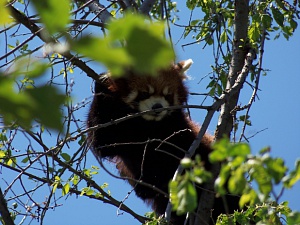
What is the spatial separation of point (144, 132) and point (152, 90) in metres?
0.43

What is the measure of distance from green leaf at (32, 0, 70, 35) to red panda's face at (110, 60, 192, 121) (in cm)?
373

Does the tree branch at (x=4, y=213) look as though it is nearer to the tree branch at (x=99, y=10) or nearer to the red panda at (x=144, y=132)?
the red panda at (x=144, y=132)

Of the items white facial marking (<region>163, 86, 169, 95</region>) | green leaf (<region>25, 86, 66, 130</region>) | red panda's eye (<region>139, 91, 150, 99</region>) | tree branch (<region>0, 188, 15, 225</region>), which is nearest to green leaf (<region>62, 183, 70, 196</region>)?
tree branch (<region>0, 188, 15, 225</region>)

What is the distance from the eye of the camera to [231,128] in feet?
11.9

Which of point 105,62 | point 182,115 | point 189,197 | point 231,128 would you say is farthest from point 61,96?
point 182,115

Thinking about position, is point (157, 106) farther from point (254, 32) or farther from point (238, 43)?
point (254, 32)

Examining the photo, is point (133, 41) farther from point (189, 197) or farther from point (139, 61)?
point (189, 197)

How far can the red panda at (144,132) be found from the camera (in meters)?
4.27

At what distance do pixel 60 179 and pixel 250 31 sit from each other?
172cm

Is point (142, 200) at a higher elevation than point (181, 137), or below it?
below

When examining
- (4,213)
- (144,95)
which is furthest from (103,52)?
(144,95)

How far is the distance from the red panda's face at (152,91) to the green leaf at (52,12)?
373cm

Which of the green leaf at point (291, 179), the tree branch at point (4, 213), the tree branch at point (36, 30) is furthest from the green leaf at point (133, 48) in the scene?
the tree branch at point (4, 213)

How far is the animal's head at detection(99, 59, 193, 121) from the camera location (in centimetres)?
447
